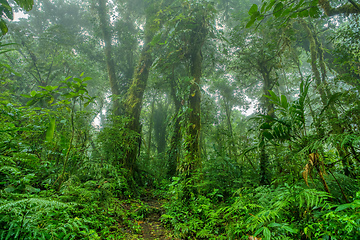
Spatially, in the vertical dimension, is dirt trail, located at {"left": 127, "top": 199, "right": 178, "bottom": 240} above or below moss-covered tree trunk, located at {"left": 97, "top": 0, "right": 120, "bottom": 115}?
below

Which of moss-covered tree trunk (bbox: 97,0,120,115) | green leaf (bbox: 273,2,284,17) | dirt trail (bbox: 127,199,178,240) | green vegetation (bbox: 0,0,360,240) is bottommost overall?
dirt trail (bbox: 127,199,178,240)

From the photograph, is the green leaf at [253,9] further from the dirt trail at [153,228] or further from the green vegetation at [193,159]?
the dirt trail at [153,228]

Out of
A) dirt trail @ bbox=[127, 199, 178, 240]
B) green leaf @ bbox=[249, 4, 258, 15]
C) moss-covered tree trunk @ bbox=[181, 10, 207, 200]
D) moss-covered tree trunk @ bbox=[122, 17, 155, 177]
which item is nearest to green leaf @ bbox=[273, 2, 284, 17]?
green leaf @ bbox=[249, 4, 258, 15]

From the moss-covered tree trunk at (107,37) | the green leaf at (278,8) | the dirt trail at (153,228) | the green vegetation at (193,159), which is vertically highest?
the moss-covered tree trunk at (107,37)

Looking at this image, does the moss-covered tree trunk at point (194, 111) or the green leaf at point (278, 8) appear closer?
the green leaf at point (278, 8)

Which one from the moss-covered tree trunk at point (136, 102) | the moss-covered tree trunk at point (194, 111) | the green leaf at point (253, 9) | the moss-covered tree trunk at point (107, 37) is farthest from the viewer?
the moss-covered tree trunk at point (107, 37)

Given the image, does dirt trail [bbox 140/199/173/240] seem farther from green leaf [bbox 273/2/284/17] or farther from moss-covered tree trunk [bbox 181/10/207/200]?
green leaf [bbox 273/2/284/17]

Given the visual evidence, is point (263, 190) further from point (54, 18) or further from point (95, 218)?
point (54, 18)

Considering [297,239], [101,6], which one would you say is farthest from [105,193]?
[101,6]

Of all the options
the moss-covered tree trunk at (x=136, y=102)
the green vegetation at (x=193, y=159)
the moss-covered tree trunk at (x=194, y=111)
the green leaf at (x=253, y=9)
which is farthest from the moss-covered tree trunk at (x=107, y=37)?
the green leaf at (x=253, y=9)

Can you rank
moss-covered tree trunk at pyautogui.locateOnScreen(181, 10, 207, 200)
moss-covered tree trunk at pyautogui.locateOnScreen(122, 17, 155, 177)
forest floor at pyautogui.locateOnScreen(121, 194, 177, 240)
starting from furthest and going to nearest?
moss-covered tree trunk at pyautogui.locateOnScreen(122, 17, 155, 177) < moss-covered tree trunk at pyautogui.locateOnScreen(181, 10, 207, 200) < forest floor at pyautogui.locateOnScreen(121, 194, 177, 240)

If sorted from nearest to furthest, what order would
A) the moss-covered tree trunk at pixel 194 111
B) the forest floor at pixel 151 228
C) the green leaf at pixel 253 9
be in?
the green leaf at pixel 253 9 < the forest floor at pixel 151 228 < the moss-covered tree trunk at pixel 194 111

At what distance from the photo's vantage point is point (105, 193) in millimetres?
2344

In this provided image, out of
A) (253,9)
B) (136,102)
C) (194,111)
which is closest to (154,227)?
(194,111)
